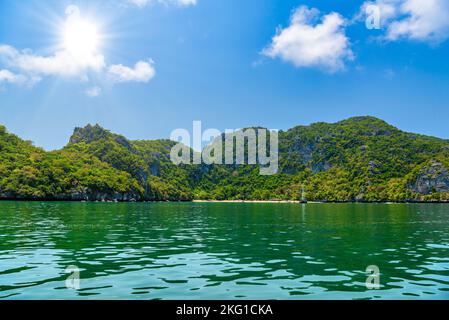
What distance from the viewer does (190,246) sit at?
112ft

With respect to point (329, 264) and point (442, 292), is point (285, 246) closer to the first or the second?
point (329, 264)

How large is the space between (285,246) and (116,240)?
14737mm

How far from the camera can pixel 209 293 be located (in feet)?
59.3

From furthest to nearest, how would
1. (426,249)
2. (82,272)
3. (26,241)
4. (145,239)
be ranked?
(145,239) < (26,241) < (426,249) < (82,272)

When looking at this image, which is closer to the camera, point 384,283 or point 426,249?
point 384,283

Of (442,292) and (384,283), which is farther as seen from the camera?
(384,283)

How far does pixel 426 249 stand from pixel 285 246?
426 inches
